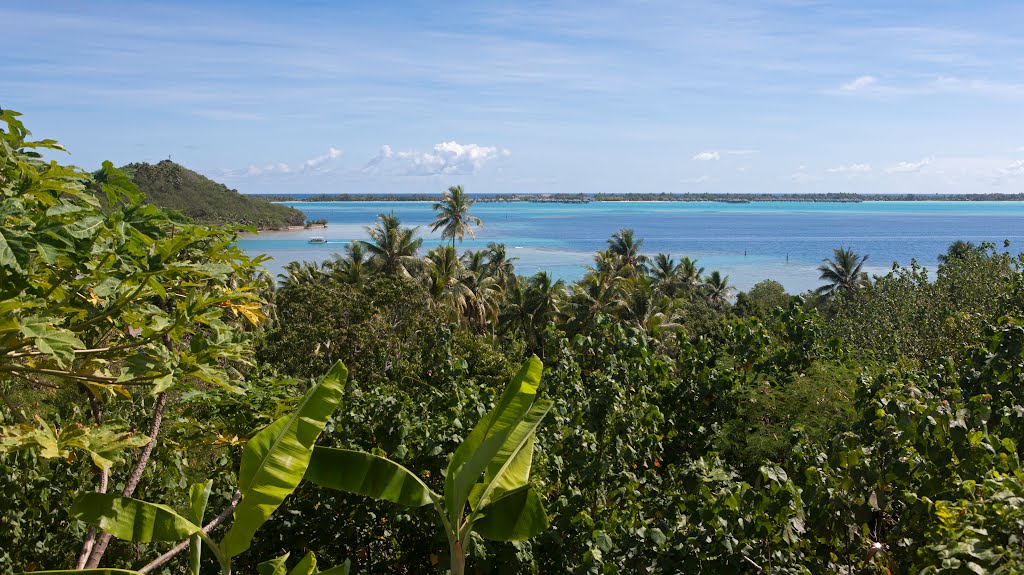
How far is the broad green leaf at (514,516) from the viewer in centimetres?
403

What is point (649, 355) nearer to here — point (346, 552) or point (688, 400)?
point (688, 400)

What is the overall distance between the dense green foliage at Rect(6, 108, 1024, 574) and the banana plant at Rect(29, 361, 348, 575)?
0.14 metres

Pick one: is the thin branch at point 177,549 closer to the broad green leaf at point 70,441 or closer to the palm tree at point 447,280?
the broad green leaf at point 70,441

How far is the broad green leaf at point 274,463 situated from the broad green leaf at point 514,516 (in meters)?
0.96

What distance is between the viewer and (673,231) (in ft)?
649

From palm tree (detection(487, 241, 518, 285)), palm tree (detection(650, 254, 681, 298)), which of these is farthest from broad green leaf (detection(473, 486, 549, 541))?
palm tree (detection(650, 254, 681, 298))

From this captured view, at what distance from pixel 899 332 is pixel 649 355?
13.5 m

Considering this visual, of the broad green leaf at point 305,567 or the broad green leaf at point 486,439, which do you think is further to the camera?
the broad green leaf at point 305,567

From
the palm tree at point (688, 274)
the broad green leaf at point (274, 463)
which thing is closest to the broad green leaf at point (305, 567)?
the broad green leaf at point (274, 463)

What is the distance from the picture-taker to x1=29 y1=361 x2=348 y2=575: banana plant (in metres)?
3.73

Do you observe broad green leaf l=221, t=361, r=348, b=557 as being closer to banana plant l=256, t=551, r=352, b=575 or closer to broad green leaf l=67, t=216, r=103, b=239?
banana plant l=256, t=551, r=352, b=575

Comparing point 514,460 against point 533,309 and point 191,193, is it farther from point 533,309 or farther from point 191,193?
point 191,193

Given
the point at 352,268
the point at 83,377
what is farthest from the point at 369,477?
the point at 352,268

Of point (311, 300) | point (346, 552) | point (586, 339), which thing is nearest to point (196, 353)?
point (346, 552)
